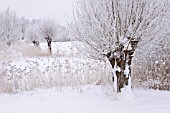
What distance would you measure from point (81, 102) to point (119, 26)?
206 centimetres

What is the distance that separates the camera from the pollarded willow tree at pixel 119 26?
20.4 feet

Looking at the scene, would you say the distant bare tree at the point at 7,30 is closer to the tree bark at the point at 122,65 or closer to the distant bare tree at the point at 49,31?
the distant bare tree at the point at 49,31

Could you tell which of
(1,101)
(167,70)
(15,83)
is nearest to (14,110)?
(1,101)

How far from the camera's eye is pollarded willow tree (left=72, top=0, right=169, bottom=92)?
244 inches

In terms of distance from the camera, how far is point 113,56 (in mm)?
6465

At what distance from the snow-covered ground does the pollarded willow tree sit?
60 centimetres

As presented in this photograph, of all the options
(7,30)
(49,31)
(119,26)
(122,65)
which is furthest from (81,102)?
(7,30)

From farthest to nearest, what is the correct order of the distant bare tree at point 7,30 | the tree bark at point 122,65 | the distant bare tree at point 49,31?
the distant bare tree at point 7,30 → the distant bare tree at point 49,31 → the tree bark at point 122,65

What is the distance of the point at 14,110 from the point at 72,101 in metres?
1.40

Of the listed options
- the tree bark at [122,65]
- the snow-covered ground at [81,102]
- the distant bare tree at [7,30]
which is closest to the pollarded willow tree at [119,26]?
the tree bark at [122,65]

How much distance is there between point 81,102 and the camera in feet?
20.9

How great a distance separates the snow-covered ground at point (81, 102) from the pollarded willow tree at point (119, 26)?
605mm

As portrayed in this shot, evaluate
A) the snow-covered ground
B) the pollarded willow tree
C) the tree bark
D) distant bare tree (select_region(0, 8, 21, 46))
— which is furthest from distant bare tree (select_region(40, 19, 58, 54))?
the tree bark

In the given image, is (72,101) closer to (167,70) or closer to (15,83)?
(15,83)
